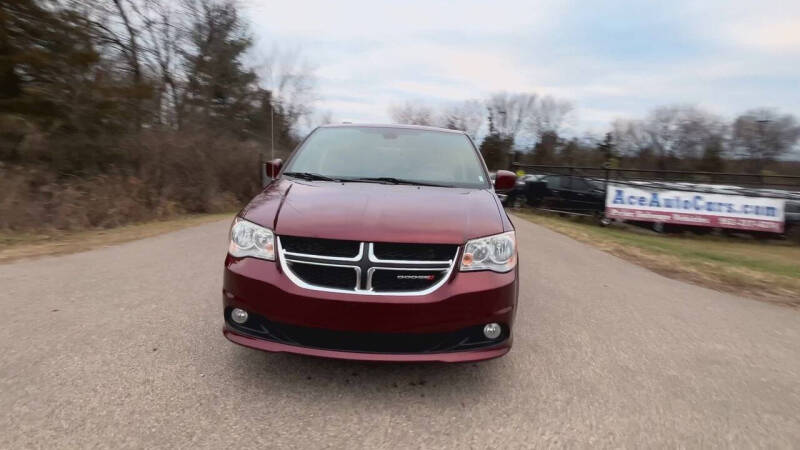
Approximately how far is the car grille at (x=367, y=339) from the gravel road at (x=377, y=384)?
1.07ft

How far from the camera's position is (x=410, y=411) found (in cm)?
285

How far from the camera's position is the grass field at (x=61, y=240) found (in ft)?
24.2

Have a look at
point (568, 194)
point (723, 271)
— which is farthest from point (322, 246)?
point (568, 194)

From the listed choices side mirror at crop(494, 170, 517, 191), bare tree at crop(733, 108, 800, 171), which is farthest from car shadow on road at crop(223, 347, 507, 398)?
bare tree at crop(733, 108, 800, 171)

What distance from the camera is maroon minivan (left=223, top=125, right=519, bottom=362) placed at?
2816mm

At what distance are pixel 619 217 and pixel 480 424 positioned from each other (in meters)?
15.7

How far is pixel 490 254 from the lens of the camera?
307 centimetres

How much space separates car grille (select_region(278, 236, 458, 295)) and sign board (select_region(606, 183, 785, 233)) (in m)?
15.4

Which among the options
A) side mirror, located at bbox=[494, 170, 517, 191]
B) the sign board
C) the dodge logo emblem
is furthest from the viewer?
the sign board

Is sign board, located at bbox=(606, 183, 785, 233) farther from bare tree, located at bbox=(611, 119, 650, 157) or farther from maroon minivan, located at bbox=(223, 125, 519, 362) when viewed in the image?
bare tree, located at bbox=(611, 119, 650, 157)

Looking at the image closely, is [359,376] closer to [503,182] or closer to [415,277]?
[415,277]

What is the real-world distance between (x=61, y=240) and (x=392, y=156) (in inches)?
283

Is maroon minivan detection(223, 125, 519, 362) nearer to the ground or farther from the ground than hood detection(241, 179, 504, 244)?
nearer to the ground

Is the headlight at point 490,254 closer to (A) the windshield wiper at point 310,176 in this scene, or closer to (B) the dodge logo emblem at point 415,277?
A: (B) the dodge logo emblem at point 415,277
